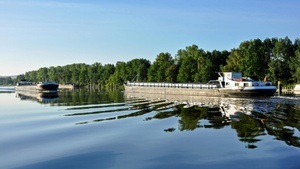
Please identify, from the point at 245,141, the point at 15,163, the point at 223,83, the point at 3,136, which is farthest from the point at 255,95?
the point at 15,163

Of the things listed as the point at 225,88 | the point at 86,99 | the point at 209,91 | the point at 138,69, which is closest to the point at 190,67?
the point at 138,69

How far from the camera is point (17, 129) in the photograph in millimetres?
25344

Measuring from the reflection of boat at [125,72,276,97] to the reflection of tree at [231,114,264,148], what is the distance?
3471cm

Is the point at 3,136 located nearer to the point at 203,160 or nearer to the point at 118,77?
the point at 203,160

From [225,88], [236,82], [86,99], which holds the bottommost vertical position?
[86,99]

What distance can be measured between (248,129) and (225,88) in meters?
45.3

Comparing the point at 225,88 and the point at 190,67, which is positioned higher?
the point at 190,67

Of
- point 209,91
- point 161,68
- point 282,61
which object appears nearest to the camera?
point 209,91

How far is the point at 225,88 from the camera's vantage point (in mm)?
66750

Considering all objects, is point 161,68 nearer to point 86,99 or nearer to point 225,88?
point 225,88

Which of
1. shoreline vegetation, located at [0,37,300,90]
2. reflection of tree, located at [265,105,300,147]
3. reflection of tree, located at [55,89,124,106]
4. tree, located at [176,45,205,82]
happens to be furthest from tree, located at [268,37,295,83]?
reflection of tree, located at [265,105,300,147]

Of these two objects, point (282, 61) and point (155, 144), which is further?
point (282, 61)

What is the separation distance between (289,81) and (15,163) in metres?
105

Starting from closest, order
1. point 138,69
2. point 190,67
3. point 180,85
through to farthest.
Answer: point 180,85 < point 190,67 < point 138,69
